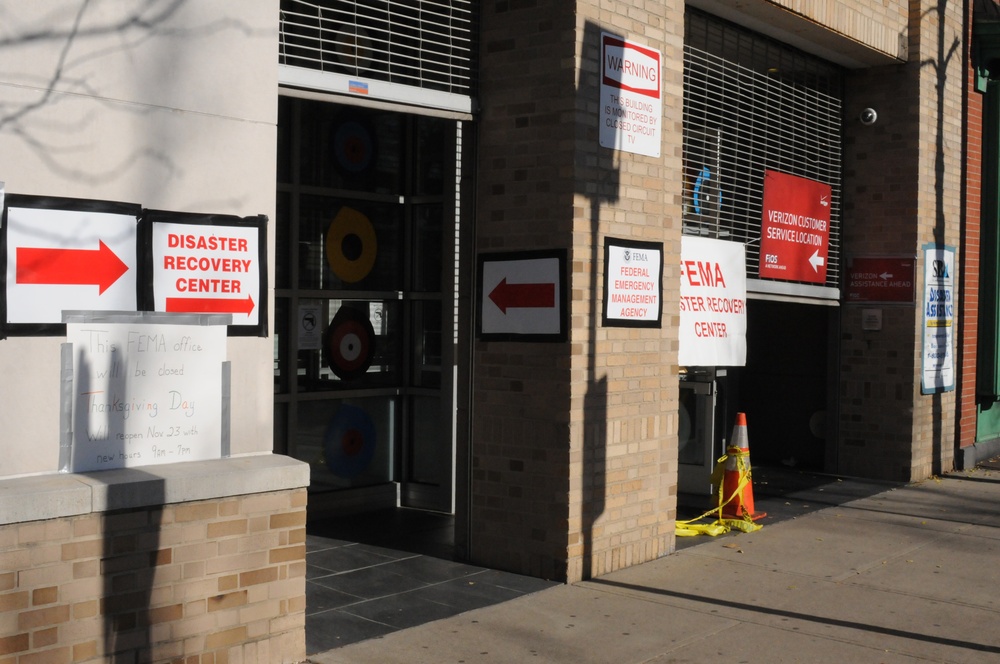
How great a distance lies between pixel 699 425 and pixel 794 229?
241 cm

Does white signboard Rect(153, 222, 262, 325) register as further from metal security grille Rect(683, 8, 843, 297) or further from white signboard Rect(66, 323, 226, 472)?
metal security grille Rect(683, 8, 843, 297)

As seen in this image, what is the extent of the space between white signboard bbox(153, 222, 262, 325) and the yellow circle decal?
3.74m

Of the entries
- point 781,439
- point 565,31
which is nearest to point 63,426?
point 565,31

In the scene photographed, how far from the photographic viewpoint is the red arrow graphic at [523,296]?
7156mm

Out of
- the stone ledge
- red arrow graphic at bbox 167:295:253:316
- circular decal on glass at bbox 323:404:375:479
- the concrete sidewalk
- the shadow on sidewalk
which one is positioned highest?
red arrow graphic at bbox 167:295:253:316

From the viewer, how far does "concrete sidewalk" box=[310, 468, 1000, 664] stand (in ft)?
18.7

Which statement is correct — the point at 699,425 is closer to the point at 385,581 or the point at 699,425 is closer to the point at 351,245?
the point at 351,245

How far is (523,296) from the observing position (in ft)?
23.9

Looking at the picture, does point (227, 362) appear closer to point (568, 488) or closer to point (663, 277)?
point (568, 488)

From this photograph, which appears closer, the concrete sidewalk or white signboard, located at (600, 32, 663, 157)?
the concrete sidewalk

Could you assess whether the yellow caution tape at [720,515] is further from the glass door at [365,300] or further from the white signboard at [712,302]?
the glass door at [365,300]

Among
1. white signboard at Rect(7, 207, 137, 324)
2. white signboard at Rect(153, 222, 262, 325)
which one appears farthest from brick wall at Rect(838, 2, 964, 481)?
white signboard at Rect(7, 207, 137, 324)

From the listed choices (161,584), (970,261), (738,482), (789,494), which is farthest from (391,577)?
(970,261)

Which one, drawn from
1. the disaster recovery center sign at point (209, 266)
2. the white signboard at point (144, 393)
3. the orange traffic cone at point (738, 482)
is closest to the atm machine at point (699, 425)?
the orange traffic cone at point (738, 482)
